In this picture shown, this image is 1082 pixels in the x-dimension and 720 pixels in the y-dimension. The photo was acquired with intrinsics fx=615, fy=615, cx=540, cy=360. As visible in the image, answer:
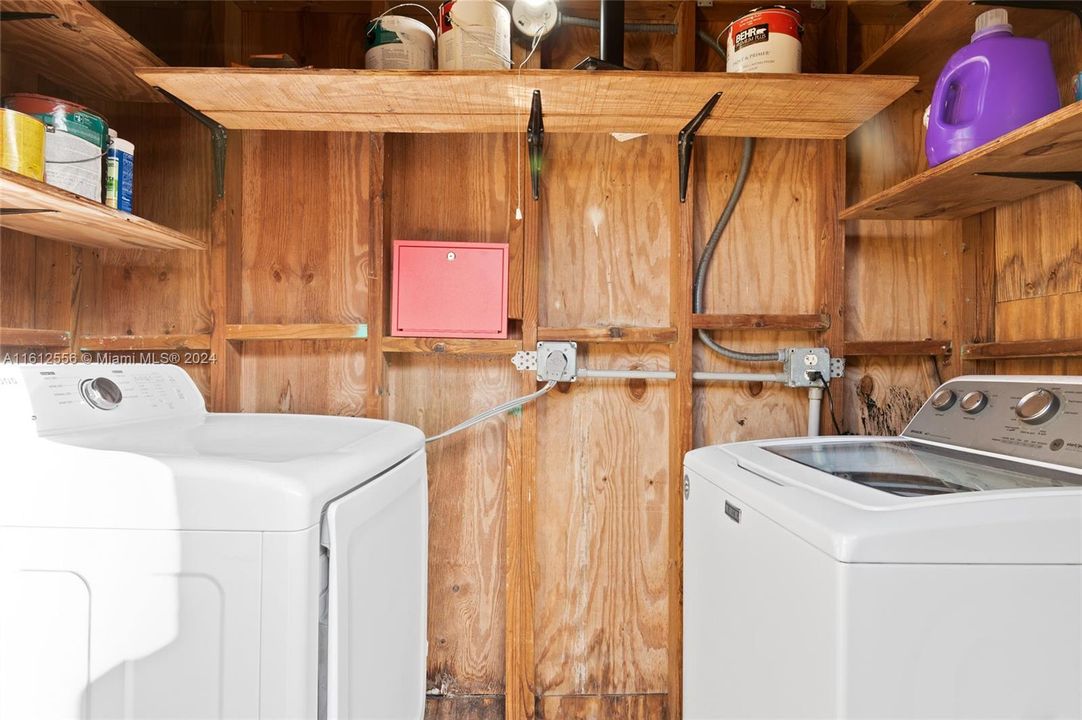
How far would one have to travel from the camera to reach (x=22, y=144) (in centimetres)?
113

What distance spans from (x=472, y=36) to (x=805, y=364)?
3.97ft

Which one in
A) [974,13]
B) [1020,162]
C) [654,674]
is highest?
[974,13]

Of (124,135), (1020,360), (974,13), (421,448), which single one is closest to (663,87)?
(974,13)

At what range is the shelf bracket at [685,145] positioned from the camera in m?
1.54

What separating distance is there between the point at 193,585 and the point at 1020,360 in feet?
6.19

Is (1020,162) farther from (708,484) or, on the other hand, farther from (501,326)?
(501,326)

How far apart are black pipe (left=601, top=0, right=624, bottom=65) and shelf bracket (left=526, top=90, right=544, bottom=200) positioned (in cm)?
23

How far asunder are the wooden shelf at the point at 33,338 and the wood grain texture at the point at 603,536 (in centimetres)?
133

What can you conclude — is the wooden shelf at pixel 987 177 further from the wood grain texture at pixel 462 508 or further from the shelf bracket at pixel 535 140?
the wood grain texture at pixel 462 508

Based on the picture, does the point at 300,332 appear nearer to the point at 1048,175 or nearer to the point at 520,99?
the point at 520,99

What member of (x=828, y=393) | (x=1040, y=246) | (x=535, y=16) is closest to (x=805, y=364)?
(x=828, y=393)

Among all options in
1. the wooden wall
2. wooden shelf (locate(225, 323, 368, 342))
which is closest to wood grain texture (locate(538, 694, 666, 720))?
the wooden wall

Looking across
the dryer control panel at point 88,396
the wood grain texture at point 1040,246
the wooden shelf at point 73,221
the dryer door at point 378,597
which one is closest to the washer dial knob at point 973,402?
the wood grain texture at point 1040,246

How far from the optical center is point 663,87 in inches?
55.1
